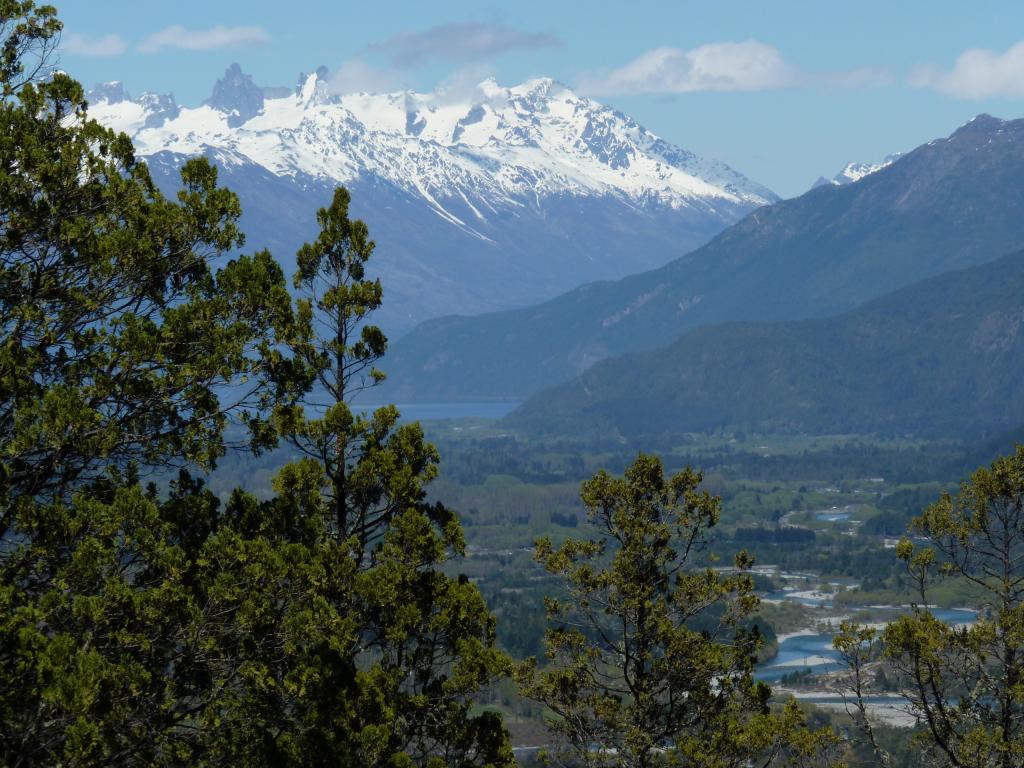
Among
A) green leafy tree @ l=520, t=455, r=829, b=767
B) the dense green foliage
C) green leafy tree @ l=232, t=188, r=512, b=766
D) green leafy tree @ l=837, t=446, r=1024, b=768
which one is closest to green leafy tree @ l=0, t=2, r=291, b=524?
the dense green foliage

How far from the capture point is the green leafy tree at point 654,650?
33.5 m

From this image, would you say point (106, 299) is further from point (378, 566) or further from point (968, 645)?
point (968, 645)

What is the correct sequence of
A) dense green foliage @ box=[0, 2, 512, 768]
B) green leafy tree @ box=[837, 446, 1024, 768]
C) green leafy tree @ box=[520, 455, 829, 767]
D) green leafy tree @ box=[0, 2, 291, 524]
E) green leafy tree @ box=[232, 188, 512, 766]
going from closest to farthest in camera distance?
1. dense green foliage @ box=[0, 2, 512, 768]
2. green leafy tree @ box=[0, 2, 291, 524]
3. green leafy tree @ box=[232, 188, 512, 766]
4. green leafy tree @ box=[837, 446, 1024, 768]
5. green leafy tree @ box=[520, 455, 829, 767]

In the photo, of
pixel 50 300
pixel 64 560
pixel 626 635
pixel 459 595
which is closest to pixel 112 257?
pixel 50 300

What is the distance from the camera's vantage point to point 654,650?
3519cm

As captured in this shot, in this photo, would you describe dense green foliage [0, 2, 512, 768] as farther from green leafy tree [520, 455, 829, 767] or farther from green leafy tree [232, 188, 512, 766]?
green leafy tree [520, 455, 829, 767]

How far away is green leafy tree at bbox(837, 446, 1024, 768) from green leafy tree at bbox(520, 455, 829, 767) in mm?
2573

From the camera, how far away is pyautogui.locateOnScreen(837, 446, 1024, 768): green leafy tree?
3212cm

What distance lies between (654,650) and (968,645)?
754 centimetres

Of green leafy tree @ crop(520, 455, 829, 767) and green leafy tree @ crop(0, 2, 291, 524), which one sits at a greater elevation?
green leafy tree @ crop(0, 2, 291, 524)

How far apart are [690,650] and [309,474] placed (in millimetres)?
10132

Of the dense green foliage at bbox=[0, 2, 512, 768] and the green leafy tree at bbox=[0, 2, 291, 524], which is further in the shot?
the green leafy tree at bbox=[0, 2, 291, 524]

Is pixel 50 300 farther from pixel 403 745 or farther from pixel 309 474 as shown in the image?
pixel 403 745

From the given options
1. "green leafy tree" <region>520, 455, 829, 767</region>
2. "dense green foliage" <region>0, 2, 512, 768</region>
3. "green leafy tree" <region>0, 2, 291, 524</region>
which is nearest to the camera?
"dense green foliage" <region>0, 2, 512, 768</region>
